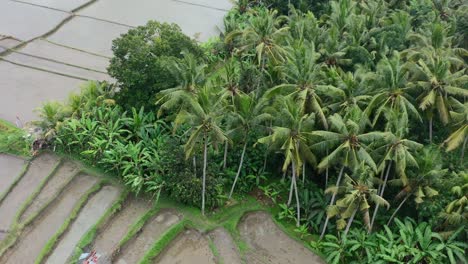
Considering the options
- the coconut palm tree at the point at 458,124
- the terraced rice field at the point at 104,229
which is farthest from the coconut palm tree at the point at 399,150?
the terraced rice field at the point at 104,229

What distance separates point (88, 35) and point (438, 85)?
23.6 metres

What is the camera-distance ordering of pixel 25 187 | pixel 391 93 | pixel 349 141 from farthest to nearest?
1. pixel 25 187
2. pixel 391 93
3. pixel 349 141

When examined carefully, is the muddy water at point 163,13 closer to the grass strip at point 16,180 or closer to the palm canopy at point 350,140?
the grass strip at point 16,180

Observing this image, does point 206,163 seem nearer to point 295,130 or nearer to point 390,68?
point 295,130

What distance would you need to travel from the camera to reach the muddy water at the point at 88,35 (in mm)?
32156

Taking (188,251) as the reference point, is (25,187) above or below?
above

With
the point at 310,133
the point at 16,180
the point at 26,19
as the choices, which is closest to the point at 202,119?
the point at 310,133

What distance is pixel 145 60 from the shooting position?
2208 centimetres

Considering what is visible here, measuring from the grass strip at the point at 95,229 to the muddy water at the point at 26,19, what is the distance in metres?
17.1

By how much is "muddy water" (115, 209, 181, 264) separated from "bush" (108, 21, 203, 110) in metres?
5.74

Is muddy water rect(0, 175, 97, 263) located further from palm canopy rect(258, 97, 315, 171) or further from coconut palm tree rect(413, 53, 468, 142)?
coconut palm tree rect(413, 53, 468, 142)

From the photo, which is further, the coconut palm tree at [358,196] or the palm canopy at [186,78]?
the palm canopy at [186,78]

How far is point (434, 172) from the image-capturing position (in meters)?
18.3

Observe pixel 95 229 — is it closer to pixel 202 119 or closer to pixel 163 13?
pixel 202 119
